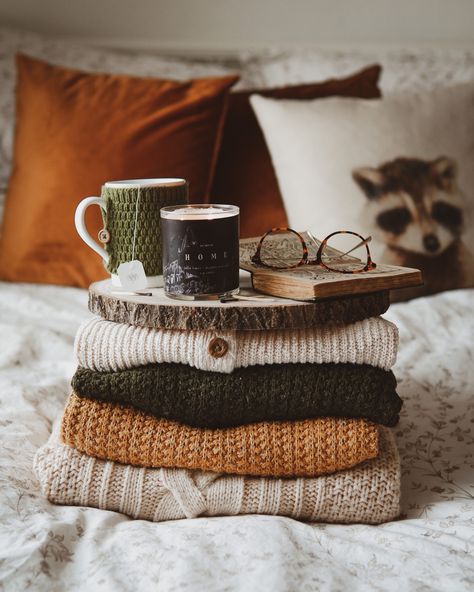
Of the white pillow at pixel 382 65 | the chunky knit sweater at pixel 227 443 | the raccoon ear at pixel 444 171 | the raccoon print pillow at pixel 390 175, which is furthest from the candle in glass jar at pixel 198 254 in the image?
the white pillow at pixel 382 65

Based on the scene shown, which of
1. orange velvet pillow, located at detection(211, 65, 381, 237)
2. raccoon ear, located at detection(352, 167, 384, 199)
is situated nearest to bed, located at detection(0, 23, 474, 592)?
raccoon ear, located at detection(352, 167, 384, 199)

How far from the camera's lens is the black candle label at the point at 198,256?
2.51ft

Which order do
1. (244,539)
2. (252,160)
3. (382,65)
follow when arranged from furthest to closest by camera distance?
1. (382,65)
2. (252,160)
3. (244,539)

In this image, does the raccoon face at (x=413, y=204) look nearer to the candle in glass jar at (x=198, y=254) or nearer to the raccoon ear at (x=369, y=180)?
the raccoon ear at (x=369, y=180)

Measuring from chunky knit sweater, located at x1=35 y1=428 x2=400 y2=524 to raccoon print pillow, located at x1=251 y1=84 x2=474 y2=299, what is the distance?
0.74m

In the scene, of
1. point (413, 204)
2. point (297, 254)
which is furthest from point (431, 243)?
point (297, 254)

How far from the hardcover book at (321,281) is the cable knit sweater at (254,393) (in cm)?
9

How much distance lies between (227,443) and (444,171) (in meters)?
0.97

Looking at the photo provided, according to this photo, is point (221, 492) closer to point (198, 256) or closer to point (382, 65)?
point (198, 256)

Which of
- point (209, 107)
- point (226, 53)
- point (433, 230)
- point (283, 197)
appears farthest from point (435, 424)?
point (226, 53)

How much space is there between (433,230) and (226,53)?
1025 mm

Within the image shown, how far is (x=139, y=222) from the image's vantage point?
0.84 meters

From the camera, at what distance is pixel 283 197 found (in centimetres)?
154

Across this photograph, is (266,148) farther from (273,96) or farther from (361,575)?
(361,575)
